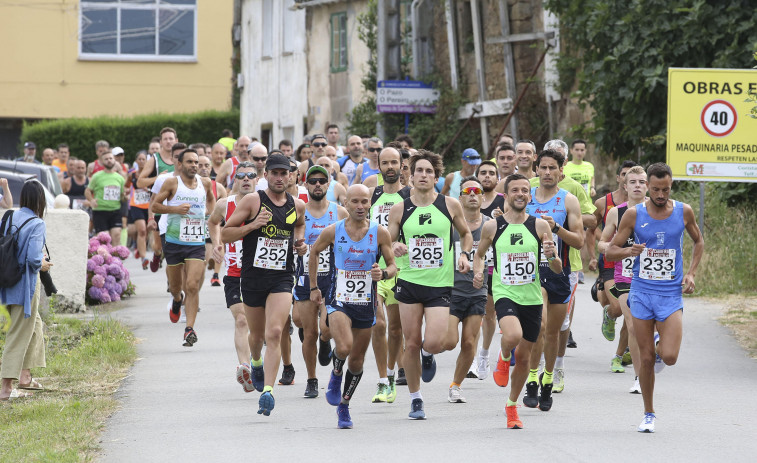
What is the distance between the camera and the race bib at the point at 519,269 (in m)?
10.6

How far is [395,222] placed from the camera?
436 inches

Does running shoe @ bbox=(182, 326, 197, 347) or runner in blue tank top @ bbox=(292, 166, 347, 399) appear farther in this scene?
running shoe @ bbox=(182, 326, 197, 347)

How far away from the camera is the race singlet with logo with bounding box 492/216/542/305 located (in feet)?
34.7

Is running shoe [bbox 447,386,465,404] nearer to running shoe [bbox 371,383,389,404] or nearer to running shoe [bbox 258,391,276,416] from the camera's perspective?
running shoe [bbox 371,383,389,404]

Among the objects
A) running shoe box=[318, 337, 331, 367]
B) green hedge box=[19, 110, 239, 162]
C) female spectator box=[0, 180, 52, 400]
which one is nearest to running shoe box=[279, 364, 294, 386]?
running shoe box=[318, 337, 331, 367]

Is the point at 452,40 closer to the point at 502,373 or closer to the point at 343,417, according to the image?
the point at 502,373

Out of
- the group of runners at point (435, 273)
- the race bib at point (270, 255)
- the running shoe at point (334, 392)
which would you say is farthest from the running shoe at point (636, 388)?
the race bib at point (270, 255)

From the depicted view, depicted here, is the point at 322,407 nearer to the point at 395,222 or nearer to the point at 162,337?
the point at 395,222

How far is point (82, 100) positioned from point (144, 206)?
28.9 meters

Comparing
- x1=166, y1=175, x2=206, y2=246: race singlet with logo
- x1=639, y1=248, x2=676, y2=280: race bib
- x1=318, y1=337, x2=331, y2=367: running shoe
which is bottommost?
x1=318, y1=337, x2=331, y2=367: running shoe

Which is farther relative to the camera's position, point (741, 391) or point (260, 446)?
point (741, 391)

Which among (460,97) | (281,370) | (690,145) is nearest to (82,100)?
(460,97)

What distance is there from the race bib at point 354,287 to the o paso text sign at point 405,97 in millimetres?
18894

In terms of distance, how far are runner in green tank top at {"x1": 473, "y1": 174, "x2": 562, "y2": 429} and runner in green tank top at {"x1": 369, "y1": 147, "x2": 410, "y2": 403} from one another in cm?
79
